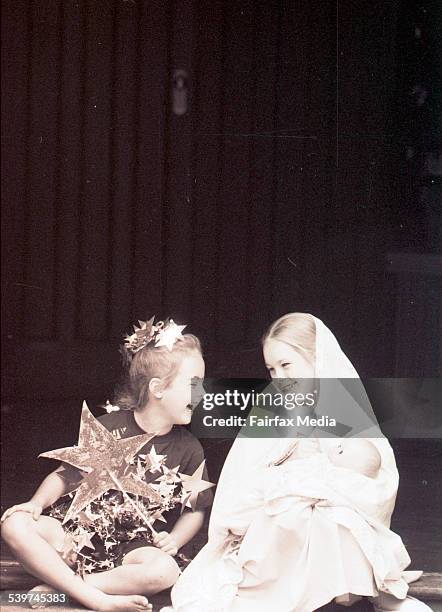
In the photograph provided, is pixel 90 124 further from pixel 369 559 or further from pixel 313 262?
pixel 369 559

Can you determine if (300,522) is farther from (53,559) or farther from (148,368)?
(53,559)

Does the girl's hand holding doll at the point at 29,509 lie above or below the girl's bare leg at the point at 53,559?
above

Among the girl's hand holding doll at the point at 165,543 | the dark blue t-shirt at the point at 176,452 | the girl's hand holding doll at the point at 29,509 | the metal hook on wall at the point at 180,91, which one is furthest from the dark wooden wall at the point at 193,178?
the girl's hand holding doll at the point at 165,543

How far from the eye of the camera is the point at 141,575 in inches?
133

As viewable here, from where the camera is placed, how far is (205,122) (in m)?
3.39

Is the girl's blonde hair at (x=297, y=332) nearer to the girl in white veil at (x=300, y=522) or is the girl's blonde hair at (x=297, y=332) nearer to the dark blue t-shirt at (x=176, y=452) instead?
the girl in white veil at (x=300, y=522)

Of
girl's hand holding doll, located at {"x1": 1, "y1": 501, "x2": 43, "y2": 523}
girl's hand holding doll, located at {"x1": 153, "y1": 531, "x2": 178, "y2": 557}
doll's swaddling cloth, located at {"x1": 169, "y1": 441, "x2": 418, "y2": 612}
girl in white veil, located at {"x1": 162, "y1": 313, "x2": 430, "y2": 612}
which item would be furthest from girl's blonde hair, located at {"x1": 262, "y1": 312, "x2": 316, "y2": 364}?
girl's hand holding doll, located at {"x1": 1, "y1": 501, "x2": 43, "y2": 523}

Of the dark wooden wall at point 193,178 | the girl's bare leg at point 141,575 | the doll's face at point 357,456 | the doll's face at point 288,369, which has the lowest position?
the girl's bare leg at point 141,575

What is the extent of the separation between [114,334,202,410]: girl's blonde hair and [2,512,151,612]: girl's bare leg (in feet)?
1.64

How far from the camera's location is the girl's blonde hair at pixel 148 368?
340 centimetres

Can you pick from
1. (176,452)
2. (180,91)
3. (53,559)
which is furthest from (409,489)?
(180,91)

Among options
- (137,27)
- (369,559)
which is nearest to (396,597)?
(369,559)

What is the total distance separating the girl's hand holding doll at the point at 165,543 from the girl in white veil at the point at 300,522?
9 centimetres

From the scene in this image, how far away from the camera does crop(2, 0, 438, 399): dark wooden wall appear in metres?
3.36
